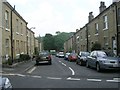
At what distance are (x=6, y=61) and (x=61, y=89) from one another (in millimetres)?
16390

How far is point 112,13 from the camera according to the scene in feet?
106

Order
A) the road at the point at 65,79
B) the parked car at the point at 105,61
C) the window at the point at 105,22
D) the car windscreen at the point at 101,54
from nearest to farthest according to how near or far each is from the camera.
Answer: the road at the point at 65,79
the parked car at the point at 105,61
the car windscreen at the point at 101,54
the window at the point at 105,22

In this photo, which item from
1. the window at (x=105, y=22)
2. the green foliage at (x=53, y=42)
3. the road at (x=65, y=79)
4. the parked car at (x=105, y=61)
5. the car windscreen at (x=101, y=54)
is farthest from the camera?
the green foliage at (x=53, y=42)

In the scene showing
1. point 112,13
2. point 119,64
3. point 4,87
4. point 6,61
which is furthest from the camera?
point 112,13

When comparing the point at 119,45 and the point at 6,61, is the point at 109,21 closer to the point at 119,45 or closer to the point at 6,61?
the point at 119,45

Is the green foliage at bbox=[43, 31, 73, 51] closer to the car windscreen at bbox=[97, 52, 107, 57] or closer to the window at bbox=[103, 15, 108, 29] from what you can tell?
the window at bbox=[103, 15, 108, 29]

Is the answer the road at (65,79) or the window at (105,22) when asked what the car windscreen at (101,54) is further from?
the window at (105,22)

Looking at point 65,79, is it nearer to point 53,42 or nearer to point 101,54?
point 101,54

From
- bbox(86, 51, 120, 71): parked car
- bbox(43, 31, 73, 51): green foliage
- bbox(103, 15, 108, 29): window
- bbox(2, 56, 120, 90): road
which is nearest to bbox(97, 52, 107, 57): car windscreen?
bbox(86, 51, 120, 71): parked car

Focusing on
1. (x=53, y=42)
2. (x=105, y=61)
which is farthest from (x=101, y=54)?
(x=53, y=42)

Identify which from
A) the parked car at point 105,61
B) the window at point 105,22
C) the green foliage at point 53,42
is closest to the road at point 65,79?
the parked car at point 105,61

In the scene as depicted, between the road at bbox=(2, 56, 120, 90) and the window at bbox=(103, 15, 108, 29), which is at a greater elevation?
the window at bbox=(103, 15, 108, 29)

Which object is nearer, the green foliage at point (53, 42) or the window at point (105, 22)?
the window at point (105, 22)

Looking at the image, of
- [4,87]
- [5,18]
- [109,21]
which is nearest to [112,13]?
[109,21]
